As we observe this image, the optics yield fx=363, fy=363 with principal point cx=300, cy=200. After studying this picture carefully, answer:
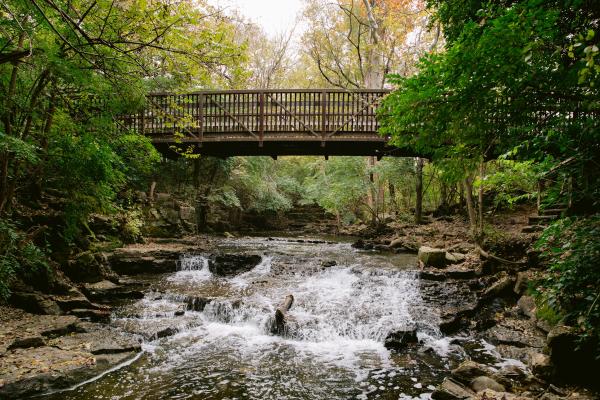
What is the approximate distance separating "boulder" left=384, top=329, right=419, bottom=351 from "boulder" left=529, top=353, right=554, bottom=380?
6.64ft

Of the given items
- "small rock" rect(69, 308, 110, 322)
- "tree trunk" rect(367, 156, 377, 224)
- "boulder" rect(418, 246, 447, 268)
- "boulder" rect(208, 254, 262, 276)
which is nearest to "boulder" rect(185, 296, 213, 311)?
"small rock" rect(69, 308, 110, 322)

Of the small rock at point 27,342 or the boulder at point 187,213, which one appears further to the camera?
the boulder at point 187,213

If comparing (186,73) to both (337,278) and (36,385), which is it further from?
(337,278)

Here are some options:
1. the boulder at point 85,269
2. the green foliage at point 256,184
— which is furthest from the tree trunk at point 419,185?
the boulder at point 85,269

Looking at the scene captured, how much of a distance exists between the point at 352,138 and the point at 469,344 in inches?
267

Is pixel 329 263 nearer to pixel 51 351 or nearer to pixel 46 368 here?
pixel 51 351

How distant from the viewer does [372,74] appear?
1925cm

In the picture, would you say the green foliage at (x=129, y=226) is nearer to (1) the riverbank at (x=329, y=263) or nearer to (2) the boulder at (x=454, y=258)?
(1) the riverbank at (x=329, y=263)

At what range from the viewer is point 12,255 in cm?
586

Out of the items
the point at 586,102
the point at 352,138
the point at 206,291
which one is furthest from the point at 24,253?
the point at 352,138

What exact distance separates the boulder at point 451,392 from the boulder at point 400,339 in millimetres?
1693

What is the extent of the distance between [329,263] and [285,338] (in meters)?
4.55

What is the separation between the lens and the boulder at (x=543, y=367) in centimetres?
475

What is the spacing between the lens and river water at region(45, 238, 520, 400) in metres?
5.03
